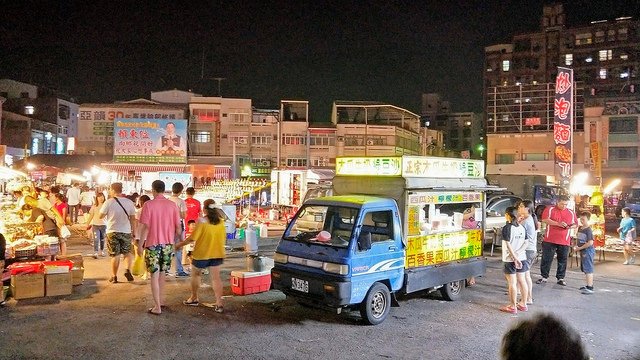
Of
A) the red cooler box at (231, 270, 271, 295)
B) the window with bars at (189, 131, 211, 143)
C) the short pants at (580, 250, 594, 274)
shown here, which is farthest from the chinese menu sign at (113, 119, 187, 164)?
the short pants at (580, 250, 594, 274)

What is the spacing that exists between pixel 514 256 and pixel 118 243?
741cm

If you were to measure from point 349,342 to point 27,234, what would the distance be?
8.00m

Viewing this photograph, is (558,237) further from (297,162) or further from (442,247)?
(297,162)

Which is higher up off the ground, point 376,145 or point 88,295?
point 376,145

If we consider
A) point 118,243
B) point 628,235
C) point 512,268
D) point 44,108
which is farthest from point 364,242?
point 44,108

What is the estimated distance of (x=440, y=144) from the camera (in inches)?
2413

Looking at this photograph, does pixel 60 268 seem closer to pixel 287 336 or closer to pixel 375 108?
pixel 287 336

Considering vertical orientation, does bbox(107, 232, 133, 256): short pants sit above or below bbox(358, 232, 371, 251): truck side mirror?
below

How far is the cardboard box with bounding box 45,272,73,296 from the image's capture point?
27.3ft

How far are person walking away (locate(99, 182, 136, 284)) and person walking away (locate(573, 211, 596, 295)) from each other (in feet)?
30.7

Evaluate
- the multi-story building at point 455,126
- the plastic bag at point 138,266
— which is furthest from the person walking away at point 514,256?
the multi-story building at point 455,126

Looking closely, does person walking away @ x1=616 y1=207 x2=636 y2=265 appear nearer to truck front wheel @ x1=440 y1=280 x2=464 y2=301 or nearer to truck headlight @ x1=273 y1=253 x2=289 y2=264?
truck front wheel @ x1=440 y1=280 x2=464 y2=301

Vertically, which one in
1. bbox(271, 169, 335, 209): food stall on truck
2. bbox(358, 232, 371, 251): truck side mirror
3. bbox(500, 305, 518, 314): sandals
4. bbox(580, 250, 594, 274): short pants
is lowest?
bbox(500, 305, 518, 314): sandals

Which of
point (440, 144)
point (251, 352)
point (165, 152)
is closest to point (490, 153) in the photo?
point (440, 144)
